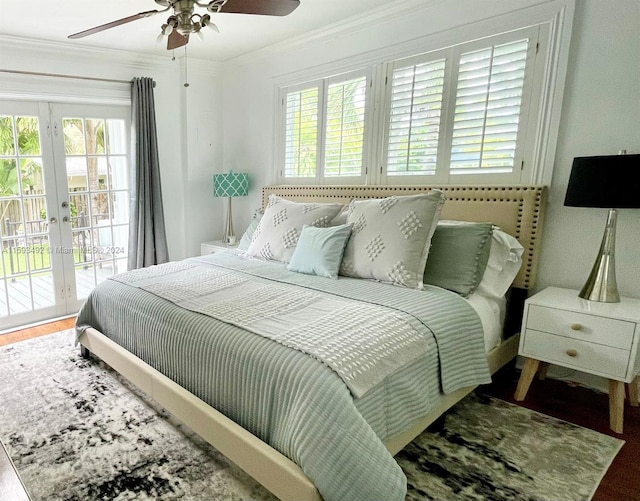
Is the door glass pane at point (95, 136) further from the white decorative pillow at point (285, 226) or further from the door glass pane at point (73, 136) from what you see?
the white decorative pillow at point (285, 226)

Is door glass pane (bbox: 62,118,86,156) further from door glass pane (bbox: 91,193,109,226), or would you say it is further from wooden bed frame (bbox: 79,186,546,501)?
wooden bed frame (bbox: 79,186,546,501)

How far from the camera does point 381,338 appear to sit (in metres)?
1.52

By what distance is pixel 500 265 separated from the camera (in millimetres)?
2316

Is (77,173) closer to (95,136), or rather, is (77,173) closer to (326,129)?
(95,136)

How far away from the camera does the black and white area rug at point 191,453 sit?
5.13 feet

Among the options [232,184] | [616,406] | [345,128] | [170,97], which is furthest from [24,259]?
[616,406]

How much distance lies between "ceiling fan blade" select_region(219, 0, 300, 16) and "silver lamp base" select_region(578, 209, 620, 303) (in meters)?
1.96

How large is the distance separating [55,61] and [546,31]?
3.76 meters

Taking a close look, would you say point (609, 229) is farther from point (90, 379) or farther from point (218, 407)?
point (90, 379)

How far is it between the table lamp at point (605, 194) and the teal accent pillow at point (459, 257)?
1.56 feet

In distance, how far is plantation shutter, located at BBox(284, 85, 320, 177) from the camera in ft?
11.6

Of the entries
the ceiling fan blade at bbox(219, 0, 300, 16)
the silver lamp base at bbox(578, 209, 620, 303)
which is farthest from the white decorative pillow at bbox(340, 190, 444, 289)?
the ceiling fan blade at bbox(219, 0, 300, 16)

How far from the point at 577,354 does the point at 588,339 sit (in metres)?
0.10

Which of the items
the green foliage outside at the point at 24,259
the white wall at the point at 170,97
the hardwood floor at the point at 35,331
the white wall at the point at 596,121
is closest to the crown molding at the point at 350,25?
the white wall at the point at 170,97
